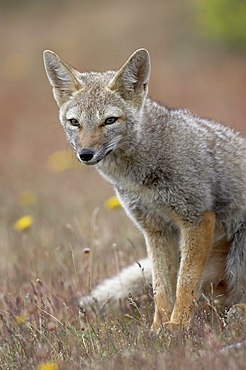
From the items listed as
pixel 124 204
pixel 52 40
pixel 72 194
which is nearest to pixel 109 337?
pixel 124 204

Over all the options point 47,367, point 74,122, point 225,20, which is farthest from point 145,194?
point 225,20

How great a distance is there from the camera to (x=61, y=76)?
5.13 metres

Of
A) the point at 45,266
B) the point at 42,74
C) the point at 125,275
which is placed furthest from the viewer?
the point at 42,74

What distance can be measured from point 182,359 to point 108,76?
2638 millimetres

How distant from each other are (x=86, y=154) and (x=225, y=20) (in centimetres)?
1906

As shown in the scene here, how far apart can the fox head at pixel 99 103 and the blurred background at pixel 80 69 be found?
1.01 m

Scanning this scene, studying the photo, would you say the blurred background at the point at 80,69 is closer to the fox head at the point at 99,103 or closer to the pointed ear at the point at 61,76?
the pointed ear at the point at 61,76

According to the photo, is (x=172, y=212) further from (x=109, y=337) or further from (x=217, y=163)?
(x=109, y=337)

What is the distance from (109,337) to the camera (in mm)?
4113

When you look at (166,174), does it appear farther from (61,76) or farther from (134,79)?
(61,76)

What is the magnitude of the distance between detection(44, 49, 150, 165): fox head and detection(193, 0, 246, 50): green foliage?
17.6 m

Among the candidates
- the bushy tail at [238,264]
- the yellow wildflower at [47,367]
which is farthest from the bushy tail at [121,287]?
the yellow wildflower at [47,367]

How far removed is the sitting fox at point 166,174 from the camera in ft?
15.7

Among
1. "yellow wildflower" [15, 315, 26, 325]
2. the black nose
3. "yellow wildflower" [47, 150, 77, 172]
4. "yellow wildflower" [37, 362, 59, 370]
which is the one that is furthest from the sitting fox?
"yellow wildflower" [47, 150, 77, 172]
